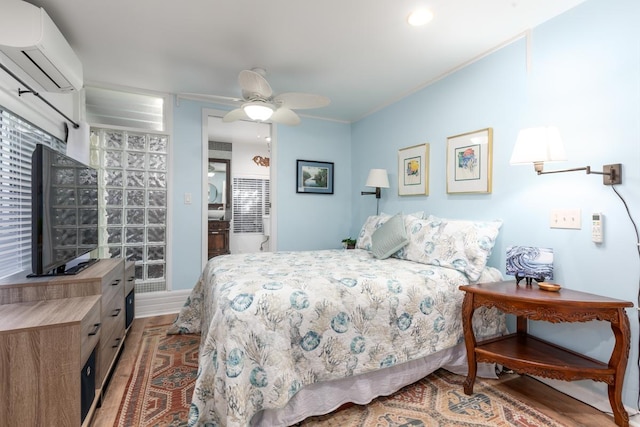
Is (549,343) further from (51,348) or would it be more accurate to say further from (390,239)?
(51,348)

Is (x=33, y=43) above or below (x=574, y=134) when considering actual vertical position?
above

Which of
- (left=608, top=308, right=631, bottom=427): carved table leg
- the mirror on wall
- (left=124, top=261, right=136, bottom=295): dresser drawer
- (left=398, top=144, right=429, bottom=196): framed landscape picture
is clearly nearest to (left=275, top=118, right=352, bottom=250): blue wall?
(left=398, top=144, right=429, bottom=196): framed landscape picture

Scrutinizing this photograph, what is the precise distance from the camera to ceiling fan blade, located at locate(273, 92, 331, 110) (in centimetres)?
244

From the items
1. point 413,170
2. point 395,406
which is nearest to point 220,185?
point 413,170

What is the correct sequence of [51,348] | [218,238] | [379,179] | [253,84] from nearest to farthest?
[51,348] → [253,84] → [379,179] → [218,238]

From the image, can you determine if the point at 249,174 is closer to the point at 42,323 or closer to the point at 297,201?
the point at 297,201

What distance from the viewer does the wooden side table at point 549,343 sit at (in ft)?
5.04

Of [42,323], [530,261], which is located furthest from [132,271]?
[530,261]

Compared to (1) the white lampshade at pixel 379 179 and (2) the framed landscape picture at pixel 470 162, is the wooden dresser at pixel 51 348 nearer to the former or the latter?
(1) the white lampshade at pixel 379 179

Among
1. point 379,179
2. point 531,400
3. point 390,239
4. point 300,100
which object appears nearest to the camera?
point 531,400

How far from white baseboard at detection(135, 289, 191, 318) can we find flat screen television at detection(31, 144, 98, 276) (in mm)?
1188

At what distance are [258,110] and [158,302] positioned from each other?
241 cm

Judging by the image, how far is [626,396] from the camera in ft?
5.50

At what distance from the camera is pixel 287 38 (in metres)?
2.31
